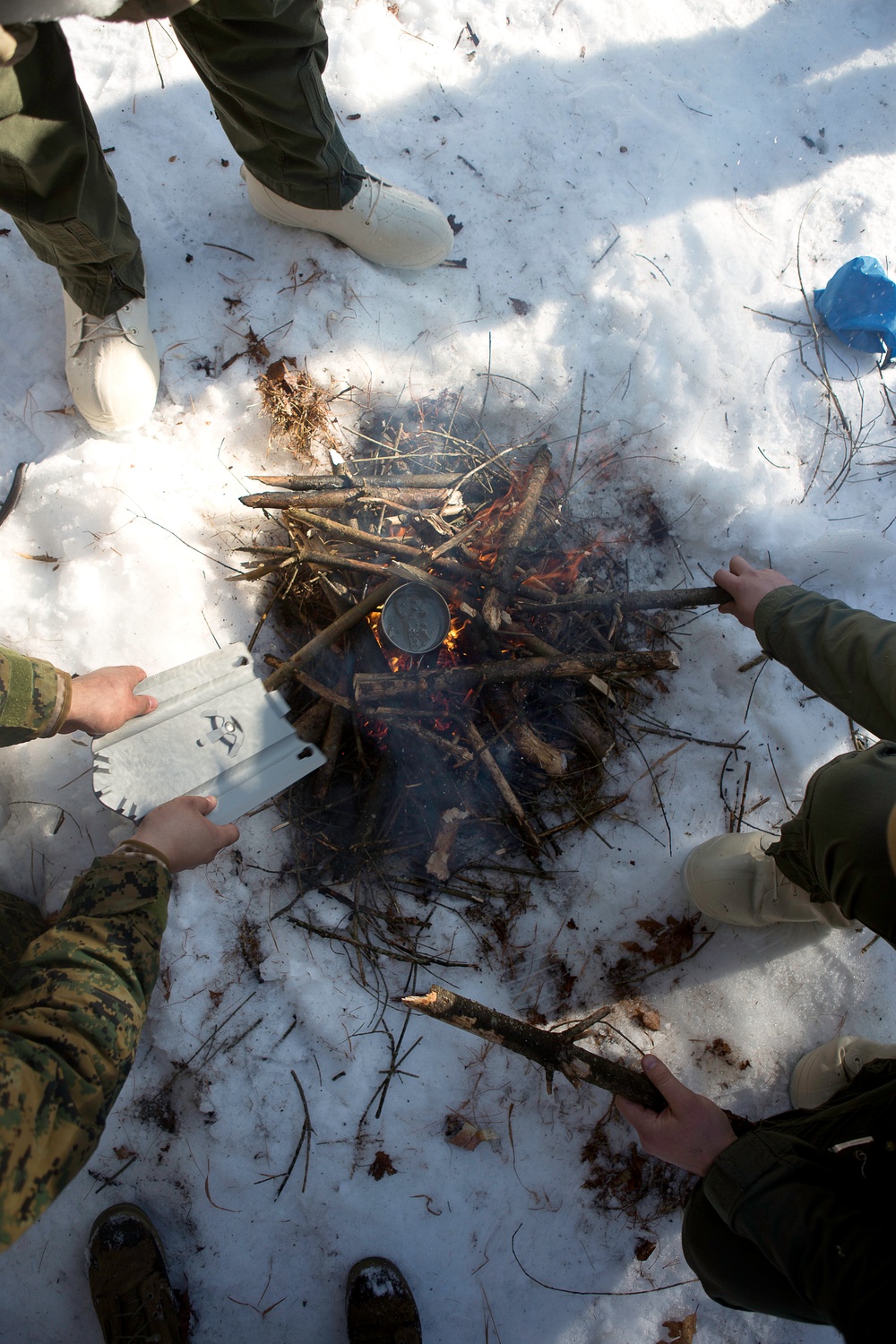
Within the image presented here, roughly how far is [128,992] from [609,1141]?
229 centimetres

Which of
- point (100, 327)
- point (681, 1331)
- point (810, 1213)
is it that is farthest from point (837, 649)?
point (100, 327)

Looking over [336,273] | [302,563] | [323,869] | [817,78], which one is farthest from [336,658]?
[817,78]

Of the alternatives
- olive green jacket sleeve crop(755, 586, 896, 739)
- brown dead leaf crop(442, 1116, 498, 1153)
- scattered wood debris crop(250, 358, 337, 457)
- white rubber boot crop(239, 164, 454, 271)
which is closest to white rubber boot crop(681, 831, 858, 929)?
olive green jacket sleeve crop(755, 586, 896, 739)

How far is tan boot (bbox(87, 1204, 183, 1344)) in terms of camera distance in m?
2.81

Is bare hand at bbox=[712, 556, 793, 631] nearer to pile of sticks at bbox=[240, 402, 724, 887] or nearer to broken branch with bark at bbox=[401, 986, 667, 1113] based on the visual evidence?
pile of sticks at bbox=[240, 402, 724, 887]

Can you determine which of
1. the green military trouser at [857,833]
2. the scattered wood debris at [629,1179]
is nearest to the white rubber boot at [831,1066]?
the scattered wood debris at [629,1179]

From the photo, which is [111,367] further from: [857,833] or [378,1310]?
[378,1310]

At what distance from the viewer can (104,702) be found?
2.84 metres

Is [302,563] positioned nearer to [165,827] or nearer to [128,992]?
[165,827]

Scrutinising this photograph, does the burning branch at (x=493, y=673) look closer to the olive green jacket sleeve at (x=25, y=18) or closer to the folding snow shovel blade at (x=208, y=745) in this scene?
the folding snow shovel blade at (x=208, y=745)

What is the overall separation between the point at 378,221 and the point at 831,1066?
459 cm

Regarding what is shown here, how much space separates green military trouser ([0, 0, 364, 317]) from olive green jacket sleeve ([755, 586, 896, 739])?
2879 mm

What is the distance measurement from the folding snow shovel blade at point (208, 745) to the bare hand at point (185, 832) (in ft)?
0.38

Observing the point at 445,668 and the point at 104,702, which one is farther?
the point at 445,668
